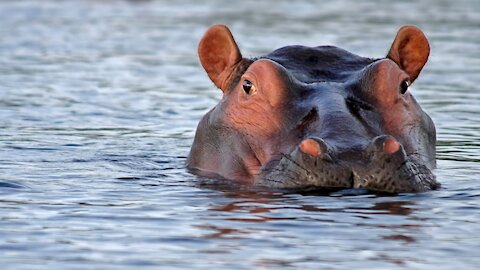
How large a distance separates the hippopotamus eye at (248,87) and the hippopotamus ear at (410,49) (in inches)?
47.1

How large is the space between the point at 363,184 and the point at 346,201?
168 millimetres

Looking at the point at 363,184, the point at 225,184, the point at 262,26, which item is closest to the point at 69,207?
the point at 225,184

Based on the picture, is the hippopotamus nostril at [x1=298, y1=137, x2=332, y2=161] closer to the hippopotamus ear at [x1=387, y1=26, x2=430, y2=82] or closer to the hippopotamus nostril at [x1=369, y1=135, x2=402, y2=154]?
the hippopotamus nostril at [x1=369, y1=135, x2=402, y2=154]

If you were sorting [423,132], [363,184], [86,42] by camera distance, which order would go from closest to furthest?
[363,184] → [423,132] → [86,42]

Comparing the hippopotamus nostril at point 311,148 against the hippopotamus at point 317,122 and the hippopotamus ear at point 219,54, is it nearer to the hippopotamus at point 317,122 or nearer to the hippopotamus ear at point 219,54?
the hippopotamus at point 317,122

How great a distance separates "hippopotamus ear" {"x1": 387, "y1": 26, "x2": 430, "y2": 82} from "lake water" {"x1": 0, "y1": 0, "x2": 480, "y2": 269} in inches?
32.0

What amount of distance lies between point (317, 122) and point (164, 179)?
1510 millimetres

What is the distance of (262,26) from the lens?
24328mm

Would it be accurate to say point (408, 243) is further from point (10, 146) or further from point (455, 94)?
point (455, 94)

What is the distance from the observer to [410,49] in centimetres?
924

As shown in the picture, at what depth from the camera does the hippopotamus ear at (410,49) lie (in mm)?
9164

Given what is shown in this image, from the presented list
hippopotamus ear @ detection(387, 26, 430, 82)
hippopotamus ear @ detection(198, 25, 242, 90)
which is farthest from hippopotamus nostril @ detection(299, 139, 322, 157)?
hippopotamus ear @ detection(387, 26, 430, 82)

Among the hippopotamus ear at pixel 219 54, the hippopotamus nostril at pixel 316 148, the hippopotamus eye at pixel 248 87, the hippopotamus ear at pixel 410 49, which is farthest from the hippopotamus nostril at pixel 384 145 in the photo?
the hippopotamus ear at pixel 219 54

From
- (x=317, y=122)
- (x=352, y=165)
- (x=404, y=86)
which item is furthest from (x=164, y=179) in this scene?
(x=352, y=165)
